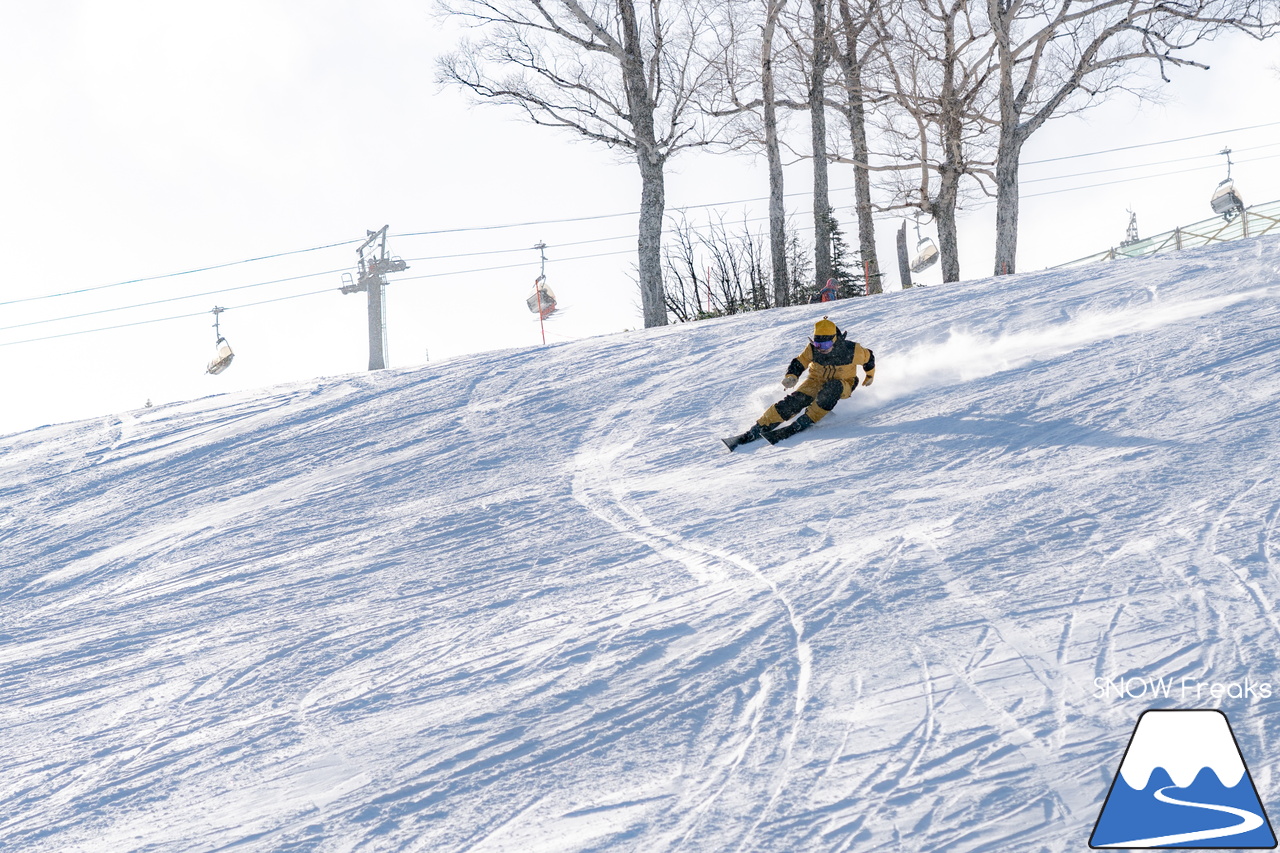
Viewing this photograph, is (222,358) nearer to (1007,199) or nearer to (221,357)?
(221,357)

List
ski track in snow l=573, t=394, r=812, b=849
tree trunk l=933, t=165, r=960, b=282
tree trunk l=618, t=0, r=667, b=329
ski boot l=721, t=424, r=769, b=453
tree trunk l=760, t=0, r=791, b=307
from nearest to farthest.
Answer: ski track in snow l=573, t=394, r=812, b=849
ski boot l=721, t=424, r=769, b=453
tree trunk l=618, t=0, r=667, b=329
tree trunk l=760, t=0, r=791, b=307
tree trunk l=933, t=165, r=960, b=282

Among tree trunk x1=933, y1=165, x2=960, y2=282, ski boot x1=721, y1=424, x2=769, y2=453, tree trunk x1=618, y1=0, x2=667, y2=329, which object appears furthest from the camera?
tree trunk x1=933, y1=165, x2=960, y2=282

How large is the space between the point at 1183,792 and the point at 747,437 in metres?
5.53

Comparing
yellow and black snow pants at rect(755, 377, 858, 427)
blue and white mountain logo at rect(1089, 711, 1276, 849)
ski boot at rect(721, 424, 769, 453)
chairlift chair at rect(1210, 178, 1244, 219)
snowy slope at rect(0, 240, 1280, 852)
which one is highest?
chairlift chair at rect(1210, 178, 1244, 219)

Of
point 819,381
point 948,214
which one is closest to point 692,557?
point 819,381

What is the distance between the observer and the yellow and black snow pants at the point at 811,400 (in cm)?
934

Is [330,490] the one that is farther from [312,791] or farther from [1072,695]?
[1072,695]

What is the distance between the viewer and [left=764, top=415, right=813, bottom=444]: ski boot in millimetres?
9223

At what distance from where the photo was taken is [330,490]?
9500mm

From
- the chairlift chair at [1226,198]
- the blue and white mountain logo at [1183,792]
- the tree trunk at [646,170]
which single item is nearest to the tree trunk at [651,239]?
the tree trunk at [646,170]

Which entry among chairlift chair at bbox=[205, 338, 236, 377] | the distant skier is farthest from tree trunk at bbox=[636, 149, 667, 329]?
chairlift chair at bbox=[205, 338, 236, 377]

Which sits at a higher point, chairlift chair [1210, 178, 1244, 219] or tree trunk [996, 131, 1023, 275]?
chairlift chair [1210, 178, 1244, 219]

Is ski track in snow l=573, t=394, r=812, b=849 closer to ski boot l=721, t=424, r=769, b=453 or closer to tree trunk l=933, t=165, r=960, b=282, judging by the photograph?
ski boot l=721, t=424, r=769, b=453

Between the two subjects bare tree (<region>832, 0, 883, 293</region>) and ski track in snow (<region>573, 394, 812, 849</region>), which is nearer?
ski track in snow (<region>573, 394, 812, 849</region>)
